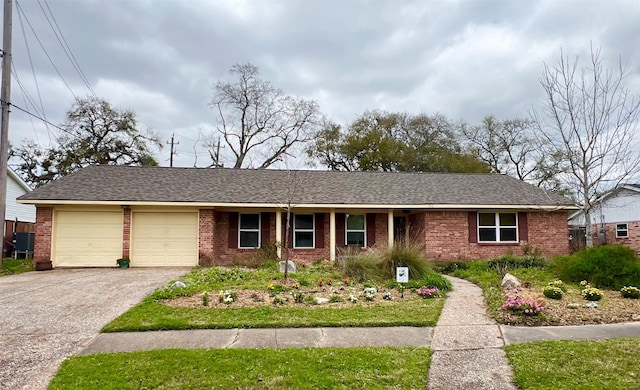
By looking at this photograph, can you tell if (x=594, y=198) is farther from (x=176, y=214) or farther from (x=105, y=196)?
(x=105, y=196)

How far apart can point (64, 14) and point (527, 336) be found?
18180 millimetres

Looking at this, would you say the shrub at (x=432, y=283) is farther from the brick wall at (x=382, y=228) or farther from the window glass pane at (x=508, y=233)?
the window glass pane at (x=508, y=233)

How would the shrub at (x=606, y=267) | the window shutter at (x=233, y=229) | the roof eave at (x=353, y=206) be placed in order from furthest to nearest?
the window shutter at (x=233, y=229) < the roof eave at (x=353, y=206) < the shrub at (x=606, y=267)

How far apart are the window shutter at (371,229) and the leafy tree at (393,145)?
16.7 meters

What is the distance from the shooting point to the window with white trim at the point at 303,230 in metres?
16.5

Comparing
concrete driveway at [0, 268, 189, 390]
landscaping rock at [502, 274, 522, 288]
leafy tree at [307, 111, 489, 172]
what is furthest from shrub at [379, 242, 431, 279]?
leafy tree at [307, 111, 489, 172]

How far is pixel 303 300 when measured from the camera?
793cm

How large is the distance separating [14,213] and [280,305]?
23524 mm

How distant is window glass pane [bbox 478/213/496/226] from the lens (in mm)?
16469

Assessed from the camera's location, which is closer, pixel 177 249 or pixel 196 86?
pixel 177 249

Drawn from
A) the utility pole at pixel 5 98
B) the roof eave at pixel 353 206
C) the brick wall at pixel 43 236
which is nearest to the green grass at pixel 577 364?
the roof eave at pixel 353 206

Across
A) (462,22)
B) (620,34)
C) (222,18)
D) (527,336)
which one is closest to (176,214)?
(222,18)

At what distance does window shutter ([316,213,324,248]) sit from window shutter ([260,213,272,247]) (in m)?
1.97

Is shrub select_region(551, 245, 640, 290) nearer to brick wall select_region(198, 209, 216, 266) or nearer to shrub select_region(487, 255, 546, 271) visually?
shrub select_region(487, 255, 546, 271)
